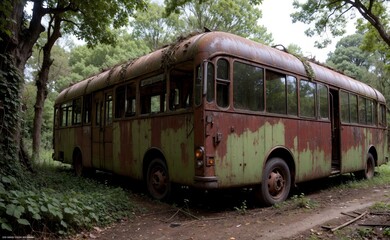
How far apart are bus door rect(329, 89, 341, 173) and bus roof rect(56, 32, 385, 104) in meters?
0.33

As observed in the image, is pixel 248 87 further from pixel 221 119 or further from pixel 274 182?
pixel 274 182

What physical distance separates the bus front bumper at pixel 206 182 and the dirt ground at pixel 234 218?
0.58 meters

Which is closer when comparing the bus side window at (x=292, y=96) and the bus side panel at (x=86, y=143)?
the bus side window at (x=292, y=96)

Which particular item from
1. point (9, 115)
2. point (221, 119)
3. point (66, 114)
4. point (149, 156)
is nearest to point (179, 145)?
point (221, 119)

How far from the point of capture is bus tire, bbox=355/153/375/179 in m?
11.2

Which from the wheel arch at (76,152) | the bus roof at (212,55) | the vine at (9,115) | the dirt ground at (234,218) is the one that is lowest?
the dirt ground at (234,218)

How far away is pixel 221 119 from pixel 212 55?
1101mm

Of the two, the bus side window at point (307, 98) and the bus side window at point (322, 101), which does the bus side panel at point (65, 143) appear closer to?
the bus side window at point (307, 98)

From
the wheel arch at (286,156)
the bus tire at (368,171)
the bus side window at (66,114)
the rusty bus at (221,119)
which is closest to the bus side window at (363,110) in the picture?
the rusty bus at (221,119)

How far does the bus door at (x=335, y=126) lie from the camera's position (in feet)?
31.3

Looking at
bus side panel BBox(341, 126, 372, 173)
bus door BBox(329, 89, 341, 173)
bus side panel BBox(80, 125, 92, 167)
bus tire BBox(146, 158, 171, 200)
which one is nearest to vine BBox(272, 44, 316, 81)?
bus door BBox(329, 89, 341, 173)

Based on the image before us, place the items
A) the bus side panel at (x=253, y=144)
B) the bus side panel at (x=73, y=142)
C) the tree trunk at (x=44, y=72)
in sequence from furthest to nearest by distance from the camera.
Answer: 1. the tree trunk at (x=44, y=72)
2. the bus side panel at (x=73, y=142)
3. the bus side panel at (x=253, y=144)

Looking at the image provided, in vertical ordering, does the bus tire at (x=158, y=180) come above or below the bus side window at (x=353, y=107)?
below

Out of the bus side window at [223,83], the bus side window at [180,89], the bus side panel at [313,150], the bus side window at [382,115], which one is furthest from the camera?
the bus side window at [382,115]
